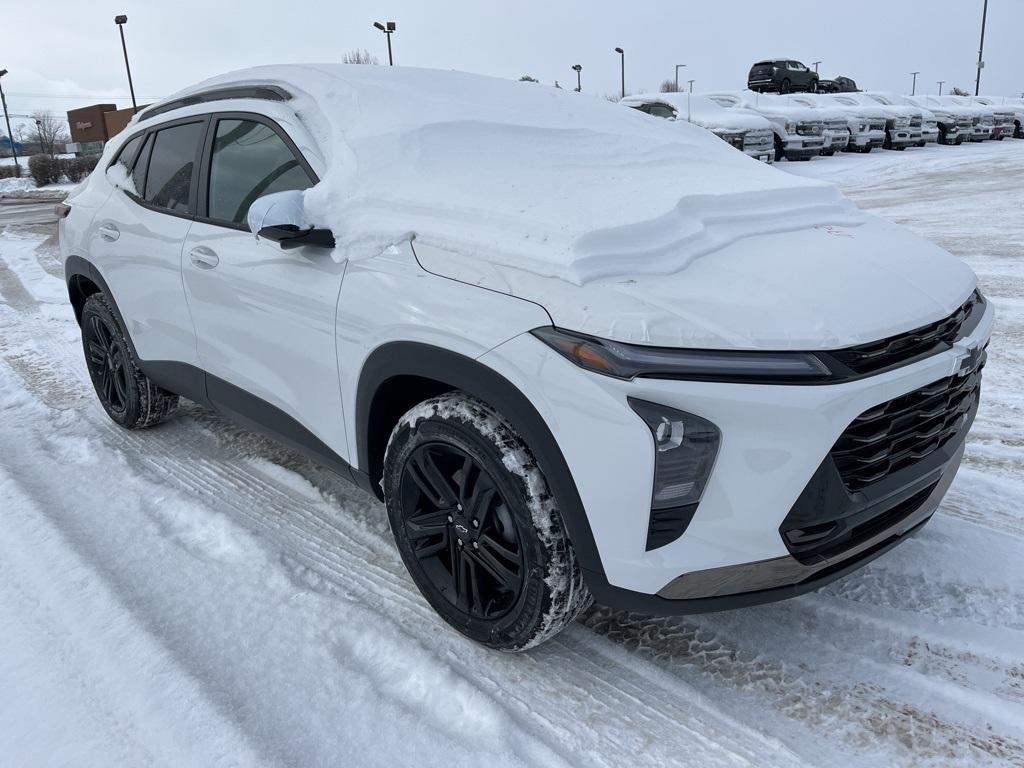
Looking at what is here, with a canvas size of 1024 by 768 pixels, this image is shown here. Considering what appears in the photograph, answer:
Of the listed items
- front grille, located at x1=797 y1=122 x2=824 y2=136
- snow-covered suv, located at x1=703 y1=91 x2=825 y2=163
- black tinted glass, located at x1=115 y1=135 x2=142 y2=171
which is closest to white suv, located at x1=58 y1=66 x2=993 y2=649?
black tinted glass, located at x1=115 y1=135 x2=142 y2=171

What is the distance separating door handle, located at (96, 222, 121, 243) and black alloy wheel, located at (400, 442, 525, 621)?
2.33 meters

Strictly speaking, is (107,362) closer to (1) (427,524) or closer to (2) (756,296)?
(1) (427,524)

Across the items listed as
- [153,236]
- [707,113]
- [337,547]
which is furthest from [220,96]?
[707,113]

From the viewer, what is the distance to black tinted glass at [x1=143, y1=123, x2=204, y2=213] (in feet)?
11.0

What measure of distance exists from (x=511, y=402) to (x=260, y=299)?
1255 millimetres

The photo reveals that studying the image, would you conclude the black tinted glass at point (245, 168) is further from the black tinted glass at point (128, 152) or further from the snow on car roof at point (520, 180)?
the black tinted glass at point (128, 152)

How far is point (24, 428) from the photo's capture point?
4.23 metres

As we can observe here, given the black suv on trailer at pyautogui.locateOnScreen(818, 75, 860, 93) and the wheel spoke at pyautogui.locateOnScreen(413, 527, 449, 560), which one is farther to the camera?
the black suv on trailer at pyautogui.locateOnScreen(818, 75, 860, 93)

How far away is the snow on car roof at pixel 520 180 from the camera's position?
2119 mm

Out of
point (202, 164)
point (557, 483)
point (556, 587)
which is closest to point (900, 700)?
point (556, 587)

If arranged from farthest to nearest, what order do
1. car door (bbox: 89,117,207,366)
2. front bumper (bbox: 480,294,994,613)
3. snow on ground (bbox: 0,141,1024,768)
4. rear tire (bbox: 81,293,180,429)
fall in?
rear tire (bbox: 81,293,180,429) < car door (bbox: 89,117,207,366) < snow on ground (bbox: 0,141,1024,768) < front bumper (bbox: 480,294,994,613)

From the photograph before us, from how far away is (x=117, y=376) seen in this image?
164 inches

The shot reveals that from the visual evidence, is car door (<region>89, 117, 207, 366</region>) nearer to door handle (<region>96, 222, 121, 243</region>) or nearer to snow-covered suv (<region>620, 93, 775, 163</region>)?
door handle (<region>96, 222, 121, 243</region>)

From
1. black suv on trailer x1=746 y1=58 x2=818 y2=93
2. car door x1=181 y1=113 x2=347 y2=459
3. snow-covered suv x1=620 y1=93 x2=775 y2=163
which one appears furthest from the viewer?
black suv on trailer x1=746 y1=58 x2=818 y2=93
